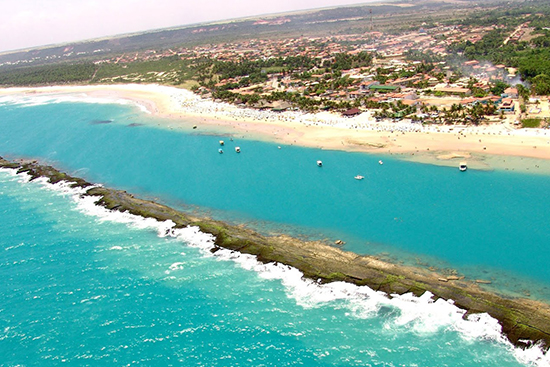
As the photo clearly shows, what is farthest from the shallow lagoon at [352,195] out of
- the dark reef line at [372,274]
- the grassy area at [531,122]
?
the grassy area at [531,122]

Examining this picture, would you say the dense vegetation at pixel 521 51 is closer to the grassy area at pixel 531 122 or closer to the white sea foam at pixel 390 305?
the grassy area at pixel 531 122

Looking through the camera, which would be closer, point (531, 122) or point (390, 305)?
point (390, 305)

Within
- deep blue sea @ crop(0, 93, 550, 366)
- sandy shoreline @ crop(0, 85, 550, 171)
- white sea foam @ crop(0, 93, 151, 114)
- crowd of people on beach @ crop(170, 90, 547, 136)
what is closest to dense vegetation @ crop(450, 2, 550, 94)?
crowd of people on beach @ crop(170, 90, 547, 136)

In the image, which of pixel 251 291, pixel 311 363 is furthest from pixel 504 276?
pixel 251 291

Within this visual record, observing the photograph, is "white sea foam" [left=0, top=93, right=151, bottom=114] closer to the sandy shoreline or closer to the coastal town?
the coastal town

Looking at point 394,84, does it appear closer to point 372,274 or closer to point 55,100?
point 372,274

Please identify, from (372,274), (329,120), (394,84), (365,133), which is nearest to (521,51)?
(394,84)
